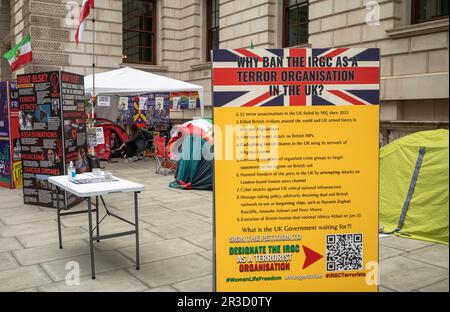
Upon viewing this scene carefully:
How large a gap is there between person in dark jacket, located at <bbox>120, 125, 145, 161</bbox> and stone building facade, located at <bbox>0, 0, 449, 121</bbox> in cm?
476

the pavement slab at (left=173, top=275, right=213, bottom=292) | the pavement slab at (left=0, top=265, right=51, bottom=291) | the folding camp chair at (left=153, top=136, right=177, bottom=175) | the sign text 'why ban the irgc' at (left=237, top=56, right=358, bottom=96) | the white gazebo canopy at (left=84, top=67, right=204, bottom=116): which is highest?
the white gazebo canopy at (left=84, top=67, right=204, bottom=116)

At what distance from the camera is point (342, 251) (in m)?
3.71

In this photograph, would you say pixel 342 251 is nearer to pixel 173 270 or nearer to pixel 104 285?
pixel 173 270

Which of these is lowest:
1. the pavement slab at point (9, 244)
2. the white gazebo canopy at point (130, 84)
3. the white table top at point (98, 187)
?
the pavement slab at point (9, 244)

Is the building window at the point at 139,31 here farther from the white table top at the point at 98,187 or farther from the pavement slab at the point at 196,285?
the pavement slab at the point at 196,285

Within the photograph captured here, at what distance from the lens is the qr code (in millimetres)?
3716

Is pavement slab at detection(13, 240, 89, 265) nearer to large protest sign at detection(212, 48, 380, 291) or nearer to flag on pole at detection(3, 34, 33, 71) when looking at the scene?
large protest sign at detection(212, 48, 380, 291)

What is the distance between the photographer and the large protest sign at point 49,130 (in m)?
8.62

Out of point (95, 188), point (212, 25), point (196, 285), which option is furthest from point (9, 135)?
point (212, 25)

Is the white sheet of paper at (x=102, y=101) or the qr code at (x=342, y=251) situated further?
the white sheet of paper at (x=102, y=101)

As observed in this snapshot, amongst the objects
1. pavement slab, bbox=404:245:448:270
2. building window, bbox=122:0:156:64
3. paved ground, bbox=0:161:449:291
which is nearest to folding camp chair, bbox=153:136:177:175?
paved ground, bbox=0:161:449:291

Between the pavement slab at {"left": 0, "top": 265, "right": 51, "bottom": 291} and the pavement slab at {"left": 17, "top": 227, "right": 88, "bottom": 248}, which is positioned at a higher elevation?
the pavement slab at {"left": 17, "top": 227, "right": 88, "bottom": 248}

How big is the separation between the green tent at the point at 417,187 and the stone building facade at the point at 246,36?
125 inches

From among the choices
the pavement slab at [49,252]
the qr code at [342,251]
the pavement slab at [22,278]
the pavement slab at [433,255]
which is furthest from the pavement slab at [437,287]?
the pavement slab at [49,252]
